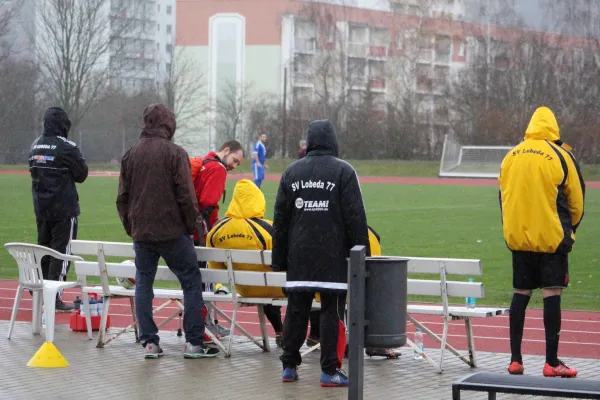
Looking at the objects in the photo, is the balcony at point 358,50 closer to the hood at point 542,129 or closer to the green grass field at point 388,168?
the green grass field at point 388,168

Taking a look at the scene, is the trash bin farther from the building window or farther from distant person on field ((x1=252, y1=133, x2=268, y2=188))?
the building window

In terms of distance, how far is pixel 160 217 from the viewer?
8672 millimetres

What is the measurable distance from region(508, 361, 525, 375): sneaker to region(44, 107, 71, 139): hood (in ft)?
17.5

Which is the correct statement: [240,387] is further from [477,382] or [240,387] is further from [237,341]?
[477,382]

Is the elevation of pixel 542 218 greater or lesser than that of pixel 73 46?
lesser

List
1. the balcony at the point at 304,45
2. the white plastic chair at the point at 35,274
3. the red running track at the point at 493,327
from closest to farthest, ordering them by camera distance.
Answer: the white plastic chair at the point at 35,274, the red running track at the point at 493,327, the balcony at the point at 304,45

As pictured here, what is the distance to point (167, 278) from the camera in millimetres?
9469

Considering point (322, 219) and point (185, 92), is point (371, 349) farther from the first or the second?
point (185, 92)

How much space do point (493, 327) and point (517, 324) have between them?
265 cm

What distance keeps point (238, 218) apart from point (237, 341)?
52.4 inches

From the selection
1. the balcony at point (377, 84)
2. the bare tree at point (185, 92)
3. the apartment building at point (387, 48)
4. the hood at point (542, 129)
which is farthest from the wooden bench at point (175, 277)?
the balcony at point (377, 84)

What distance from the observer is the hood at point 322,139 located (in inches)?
308

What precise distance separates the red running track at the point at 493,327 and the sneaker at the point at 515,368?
3.99 ft

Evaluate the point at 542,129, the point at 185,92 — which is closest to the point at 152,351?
the point at 542,129
